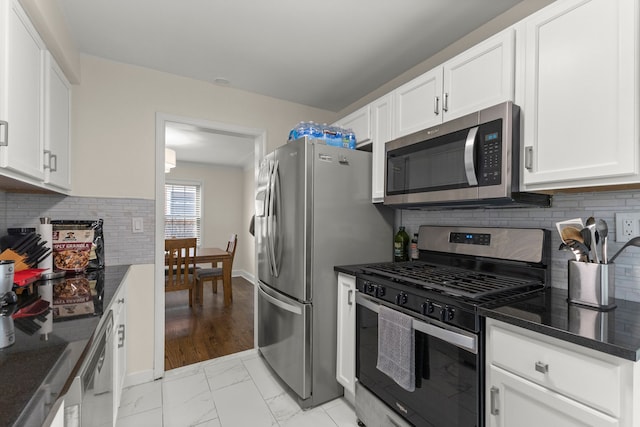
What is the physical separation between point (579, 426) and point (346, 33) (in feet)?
6.98

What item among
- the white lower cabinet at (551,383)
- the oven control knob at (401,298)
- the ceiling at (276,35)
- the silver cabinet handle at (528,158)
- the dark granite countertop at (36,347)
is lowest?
the white lower cabinet at (551,383)

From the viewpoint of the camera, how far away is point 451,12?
1722 mm

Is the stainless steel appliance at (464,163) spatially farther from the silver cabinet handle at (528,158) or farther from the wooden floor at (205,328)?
the wooden floor at (205,328)

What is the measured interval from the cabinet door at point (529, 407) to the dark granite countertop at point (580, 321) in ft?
0.65

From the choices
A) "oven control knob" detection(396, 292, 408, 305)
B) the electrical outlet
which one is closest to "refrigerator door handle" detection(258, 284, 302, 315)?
"oven control knob" detection(396, 292, 408, 305)

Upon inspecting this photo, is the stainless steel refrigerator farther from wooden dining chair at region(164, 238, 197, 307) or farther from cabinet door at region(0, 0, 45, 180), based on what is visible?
wooden dining chair at region(164, 238, 197, 307)

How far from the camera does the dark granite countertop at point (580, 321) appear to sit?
844 mm

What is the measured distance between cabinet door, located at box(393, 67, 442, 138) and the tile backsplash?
2.07 ft

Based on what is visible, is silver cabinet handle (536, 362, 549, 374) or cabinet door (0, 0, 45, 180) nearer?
silver cabinet handle (536, 362, 549, 374)

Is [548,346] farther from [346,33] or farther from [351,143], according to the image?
[346,33]

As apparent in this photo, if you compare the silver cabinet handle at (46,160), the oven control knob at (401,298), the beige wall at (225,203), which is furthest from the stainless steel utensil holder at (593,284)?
the beige wall at (225,203)

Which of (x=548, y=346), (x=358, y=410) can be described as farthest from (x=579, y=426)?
(x=358, y=410)

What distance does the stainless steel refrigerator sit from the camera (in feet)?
6.49

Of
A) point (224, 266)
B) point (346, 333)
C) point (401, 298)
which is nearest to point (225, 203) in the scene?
point (224, 266)
